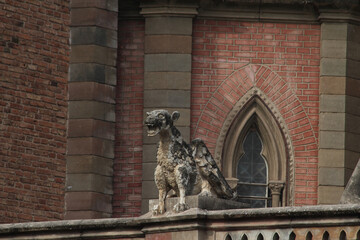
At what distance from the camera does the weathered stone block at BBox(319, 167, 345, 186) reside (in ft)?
80.0

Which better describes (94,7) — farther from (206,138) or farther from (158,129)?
(158,129)

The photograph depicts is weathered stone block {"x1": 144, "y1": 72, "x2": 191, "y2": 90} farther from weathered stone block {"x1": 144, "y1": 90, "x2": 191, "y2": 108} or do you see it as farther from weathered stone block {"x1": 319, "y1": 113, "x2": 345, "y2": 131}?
weathered stone block {"x1": 319, "y1": 113, "x2": 345, "y2": 131}

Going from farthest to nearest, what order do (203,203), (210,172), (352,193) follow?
(210,172), (352,193), (203,203)

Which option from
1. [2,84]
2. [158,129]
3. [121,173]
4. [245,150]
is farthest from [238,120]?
[158,129]

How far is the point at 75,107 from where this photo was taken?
78.9 ft

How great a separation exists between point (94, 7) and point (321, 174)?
4.58 metres

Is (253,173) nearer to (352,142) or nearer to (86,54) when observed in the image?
(352,142)

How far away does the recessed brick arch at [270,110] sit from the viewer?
968 inches

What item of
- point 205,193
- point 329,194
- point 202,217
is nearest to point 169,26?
point 329,194

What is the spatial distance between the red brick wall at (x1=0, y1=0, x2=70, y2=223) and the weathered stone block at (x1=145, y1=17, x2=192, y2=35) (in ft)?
5.12

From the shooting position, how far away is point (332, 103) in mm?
24719

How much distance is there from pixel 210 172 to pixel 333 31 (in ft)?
25.4

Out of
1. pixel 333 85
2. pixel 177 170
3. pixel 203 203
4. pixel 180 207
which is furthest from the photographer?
pixel 333 85

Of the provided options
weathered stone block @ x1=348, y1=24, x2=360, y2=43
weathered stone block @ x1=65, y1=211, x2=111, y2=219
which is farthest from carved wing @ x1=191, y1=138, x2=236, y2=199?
weathered stone block @ x1=348, y1=24, x2=360, y2=43
